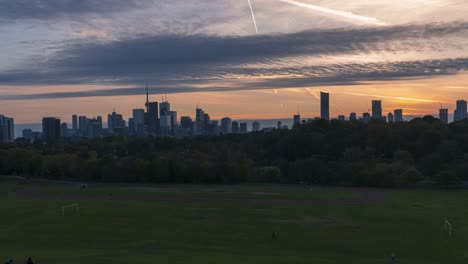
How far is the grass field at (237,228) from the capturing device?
32250 mm

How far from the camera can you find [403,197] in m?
66.0

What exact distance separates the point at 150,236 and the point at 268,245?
32.2 feet

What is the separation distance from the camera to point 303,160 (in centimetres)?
9488

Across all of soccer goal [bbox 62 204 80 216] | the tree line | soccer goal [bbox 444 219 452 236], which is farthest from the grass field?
the tree line

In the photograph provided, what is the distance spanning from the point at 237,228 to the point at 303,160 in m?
53.3

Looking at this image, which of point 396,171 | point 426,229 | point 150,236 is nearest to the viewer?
point 150,236

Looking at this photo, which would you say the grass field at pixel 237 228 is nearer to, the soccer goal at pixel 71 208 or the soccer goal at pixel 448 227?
the soccer goal at pixel 448 227

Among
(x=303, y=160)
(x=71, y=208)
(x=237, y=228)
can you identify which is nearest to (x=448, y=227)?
(x=237, y=228)

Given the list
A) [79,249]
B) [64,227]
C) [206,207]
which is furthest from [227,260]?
[206,207]

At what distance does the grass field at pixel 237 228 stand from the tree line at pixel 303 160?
1650cm

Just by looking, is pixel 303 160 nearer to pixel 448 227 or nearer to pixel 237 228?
pixel 448 227

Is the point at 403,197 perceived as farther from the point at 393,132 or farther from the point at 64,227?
the point at 393,132

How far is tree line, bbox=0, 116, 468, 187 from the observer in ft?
286

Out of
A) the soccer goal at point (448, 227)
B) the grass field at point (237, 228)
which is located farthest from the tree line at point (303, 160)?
the soccer goal at point (448, 227)
